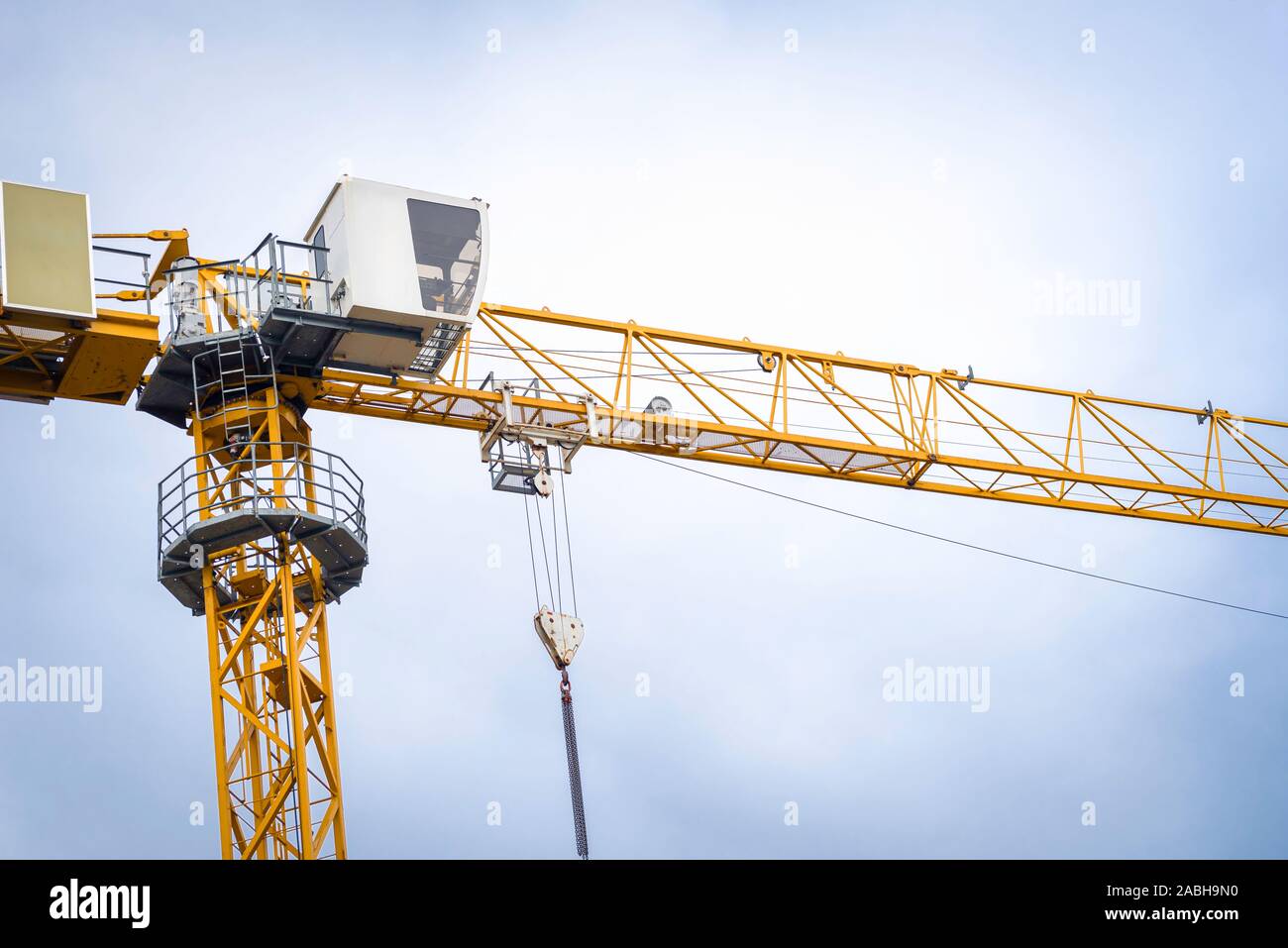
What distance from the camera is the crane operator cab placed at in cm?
4238

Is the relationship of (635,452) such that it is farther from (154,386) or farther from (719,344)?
(154,386)

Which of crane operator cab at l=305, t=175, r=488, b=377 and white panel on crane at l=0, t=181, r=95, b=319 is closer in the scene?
white panel on crane at l=0, t=181, r=95, b=319

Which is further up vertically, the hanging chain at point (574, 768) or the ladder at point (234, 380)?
the ladder at point (234, 380)

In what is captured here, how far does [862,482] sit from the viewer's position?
5106 centimetres

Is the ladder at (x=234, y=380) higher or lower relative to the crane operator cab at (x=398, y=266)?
lower

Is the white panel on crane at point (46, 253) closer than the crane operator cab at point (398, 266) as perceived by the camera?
Yes

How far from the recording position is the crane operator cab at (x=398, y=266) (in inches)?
1668

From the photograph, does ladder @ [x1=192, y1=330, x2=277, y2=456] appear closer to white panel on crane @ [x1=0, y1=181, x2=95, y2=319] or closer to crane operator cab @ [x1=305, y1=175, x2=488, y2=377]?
crane operator cab @ [x1=305, y1=175, x2=488, y2=377]

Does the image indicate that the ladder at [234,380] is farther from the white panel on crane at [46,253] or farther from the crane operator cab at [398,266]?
the white panel on crane at [46,253]

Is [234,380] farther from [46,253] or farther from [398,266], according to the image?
[46,253]

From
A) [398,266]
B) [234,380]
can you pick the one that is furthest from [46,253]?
[398,266]

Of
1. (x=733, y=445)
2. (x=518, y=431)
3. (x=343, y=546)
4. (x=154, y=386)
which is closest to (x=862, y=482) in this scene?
(x=733, y=445)

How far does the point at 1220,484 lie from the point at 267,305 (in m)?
29.4

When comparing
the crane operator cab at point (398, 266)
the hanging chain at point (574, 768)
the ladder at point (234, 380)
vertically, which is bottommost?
the hanging chain at point (574, 768)
